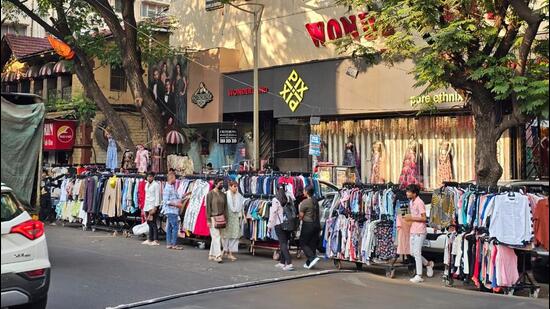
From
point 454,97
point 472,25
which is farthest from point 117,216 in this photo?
point 472,25

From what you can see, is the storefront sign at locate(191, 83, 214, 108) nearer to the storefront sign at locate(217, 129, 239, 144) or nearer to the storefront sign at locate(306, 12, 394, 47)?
the storefront sign at locate(217, 129, 239, 144)

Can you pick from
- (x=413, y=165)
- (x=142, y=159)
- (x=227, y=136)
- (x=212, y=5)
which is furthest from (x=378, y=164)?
(x=212, y=5)

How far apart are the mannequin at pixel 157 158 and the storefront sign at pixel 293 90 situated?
4.28 m

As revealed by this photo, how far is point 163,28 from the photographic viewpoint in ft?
84.2

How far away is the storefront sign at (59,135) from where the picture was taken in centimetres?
2698

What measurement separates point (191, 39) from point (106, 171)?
24.9ft

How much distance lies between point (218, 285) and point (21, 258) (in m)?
3.80

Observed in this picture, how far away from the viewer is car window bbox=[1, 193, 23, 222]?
6.75 meters

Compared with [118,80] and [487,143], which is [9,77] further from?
[487,143]

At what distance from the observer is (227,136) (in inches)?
851

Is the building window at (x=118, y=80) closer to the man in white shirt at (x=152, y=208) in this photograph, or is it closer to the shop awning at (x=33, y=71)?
the shop awning at (x=33, y=71)

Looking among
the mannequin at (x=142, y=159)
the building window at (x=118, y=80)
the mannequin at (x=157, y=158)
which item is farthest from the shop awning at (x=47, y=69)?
the mannequin at (x=157, y=158)

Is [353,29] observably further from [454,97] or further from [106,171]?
[106,171]

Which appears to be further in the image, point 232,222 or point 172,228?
point 172,228
